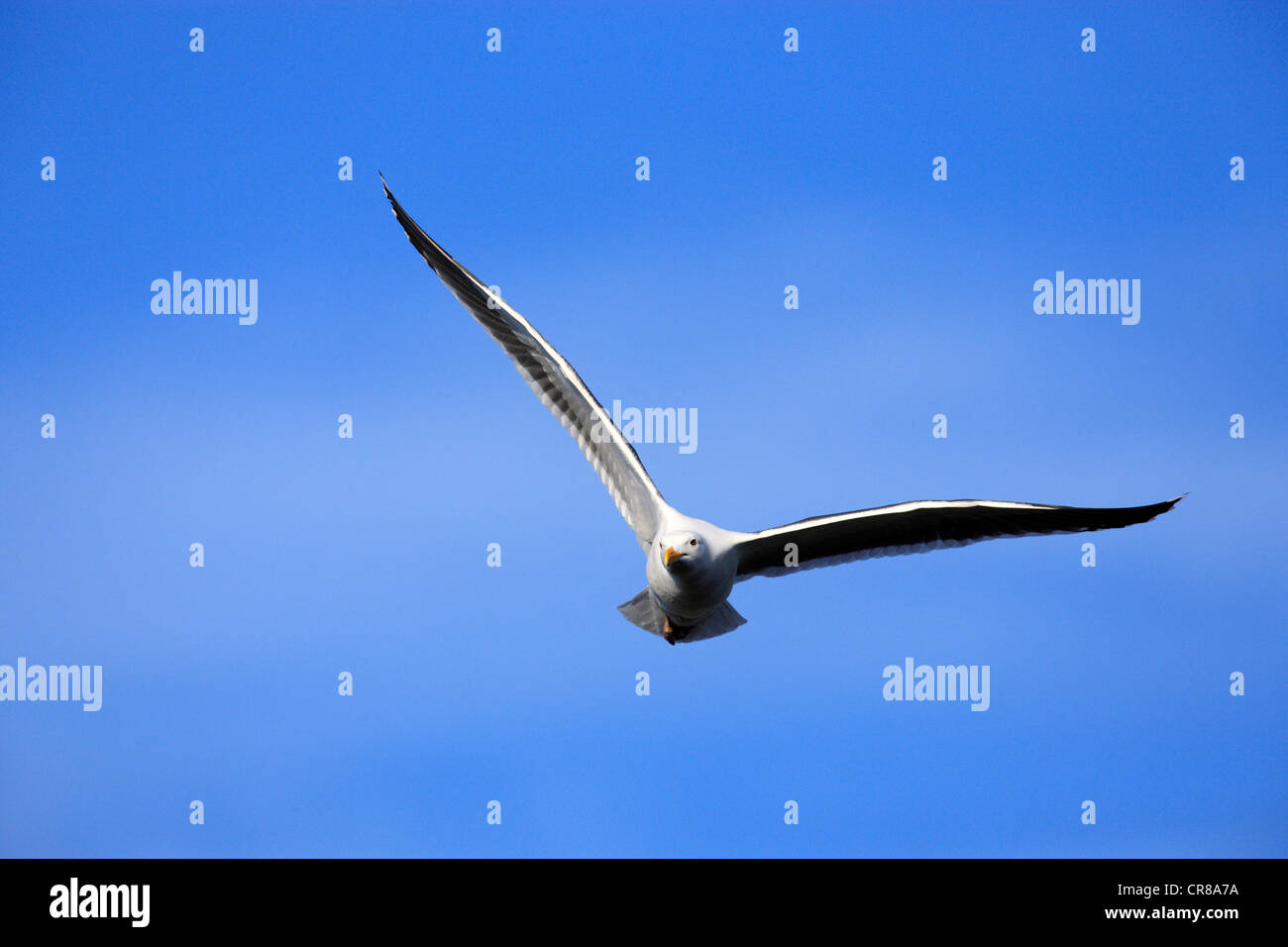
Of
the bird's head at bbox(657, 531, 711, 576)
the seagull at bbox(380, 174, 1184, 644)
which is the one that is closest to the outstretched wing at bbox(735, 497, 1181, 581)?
the seagull at bbox(380, 174, 1184, 644)

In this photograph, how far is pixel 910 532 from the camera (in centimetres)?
991

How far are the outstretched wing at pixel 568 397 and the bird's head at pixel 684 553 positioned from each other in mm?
785

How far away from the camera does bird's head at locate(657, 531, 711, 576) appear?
30.3 feet

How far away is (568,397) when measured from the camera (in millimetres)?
10633

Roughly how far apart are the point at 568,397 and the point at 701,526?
1.82 m

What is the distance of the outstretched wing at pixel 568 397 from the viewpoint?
10289mm

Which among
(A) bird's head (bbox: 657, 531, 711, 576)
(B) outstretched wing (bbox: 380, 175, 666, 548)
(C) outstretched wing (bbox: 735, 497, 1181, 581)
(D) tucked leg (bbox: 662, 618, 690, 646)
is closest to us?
(A) bird's head (bbox: 657, 531, 711, 576)

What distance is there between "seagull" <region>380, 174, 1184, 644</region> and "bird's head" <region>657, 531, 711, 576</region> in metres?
0.01

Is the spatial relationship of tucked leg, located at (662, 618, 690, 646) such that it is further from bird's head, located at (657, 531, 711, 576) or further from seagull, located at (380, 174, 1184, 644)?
bird's head, located at (657, 531, 711, 576)

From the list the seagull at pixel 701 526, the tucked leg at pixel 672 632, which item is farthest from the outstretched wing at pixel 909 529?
the tucked leg at pixel 672 632

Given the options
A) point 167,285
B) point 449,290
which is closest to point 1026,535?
point 449,290

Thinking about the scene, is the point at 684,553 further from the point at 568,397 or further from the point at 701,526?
the point at 568,397

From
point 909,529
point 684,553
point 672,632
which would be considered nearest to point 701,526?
point 684,553
